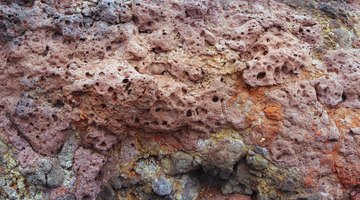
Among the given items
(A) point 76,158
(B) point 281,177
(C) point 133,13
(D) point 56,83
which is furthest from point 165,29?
(B) point 281,177

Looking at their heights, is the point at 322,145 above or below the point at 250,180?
above

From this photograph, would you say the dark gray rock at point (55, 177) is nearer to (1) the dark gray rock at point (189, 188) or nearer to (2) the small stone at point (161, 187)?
(2) the small stone at point (161, 187)

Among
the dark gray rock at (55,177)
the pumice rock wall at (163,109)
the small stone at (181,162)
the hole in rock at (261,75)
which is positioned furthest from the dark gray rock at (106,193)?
the hole in rock at (261,75)

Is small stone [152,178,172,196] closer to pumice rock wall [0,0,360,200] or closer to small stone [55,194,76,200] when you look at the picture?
pumice rock wall [0,0,360,200]

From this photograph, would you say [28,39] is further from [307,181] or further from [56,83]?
[307,181]

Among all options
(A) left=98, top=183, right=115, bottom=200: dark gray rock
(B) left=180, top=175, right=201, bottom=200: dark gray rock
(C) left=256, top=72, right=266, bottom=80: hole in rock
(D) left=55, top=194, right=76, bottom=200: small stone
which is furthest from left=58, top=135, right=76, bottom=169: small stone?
(C) left=256, top=72, right=266, bottom=80: hole in rock

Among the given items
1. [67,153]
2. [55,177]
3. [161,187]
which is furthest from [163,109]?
[55,177]

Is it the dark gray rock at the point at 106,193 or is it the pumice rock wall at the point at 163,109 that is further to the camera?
the dark gray rock at the point at 106,193

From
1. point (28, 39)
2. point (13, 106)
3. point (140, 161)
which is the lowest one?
point (140, 161)
